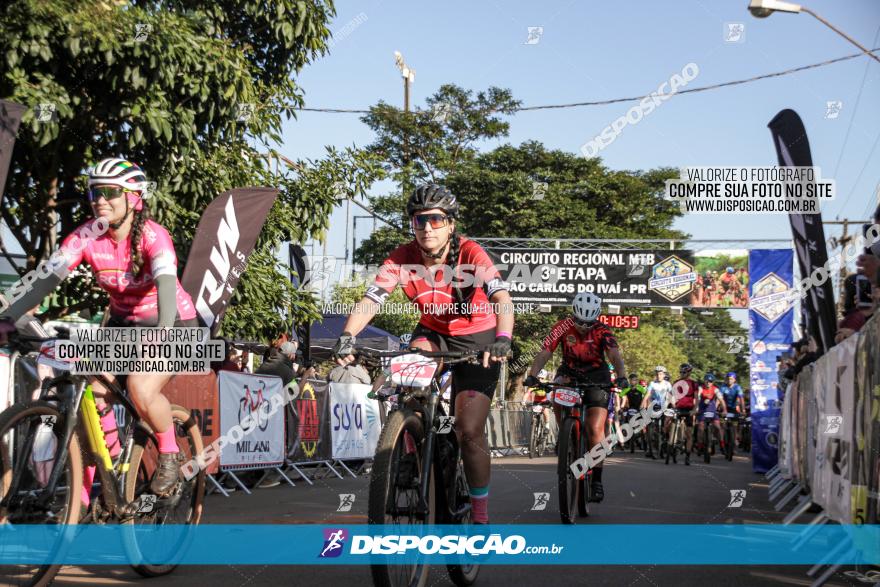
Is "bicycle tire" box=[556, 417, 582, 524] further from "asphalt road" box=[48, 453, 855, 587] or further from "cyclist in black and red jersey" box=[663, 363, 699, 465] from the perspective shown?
"cyclist in black and red jersey" box=[663, 363, 699, 465]

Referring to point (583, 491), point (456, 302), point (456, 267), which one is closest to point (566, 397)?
point (583, 491)

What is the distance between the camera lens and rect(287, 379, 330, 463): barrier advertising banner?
13.6m

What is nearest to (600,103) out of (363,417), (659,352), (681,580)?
(363,417)

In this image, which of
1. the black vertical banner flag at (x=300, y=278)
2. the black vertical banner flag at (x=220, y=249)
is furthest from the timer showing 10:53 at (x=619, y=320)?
the black vertical banner flag at (x=220, y=249)

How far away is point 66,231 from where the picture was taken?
1292 centimetres

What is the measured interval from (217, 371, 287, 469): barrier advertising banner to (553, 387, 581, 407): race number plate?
4.26 metres

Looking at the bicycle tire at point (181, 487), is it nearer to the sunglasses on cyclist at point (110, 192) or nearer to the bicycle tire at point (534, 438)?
the sunglasses on cyclist at point (110, 192)

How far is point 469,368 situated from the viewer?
5.64 m

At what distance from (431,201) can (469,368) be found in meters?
0.96

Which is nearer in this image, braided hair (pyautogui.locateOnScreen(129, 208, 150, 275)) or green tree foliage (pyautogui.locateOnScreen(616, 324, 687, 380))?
braided hair (pyautogui.locateOnScreen(129, 208, 150, 275))

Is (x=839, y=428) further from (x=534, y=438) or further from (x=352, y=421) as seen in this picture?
(x=534, y=438)

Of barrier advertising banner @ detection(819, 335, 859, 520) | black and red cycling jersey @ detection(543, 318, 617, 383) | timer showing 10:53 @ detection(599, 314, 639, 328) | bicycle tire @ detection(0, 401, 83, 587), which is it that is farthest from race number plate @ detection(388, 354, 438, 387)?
timer showing 10:53 @ detection(599, 314, 639, 328)

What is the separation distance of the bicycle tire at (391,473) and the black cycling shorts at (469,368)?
75cm

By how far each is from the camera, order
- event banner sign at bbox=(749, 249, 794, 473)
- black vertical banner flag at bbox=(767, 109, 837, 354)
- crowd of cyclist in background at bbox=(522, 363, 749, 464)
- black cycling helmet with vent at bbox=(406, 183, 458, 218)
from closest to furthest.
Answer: black cycling helmet with vent at bbox=(406, 183, 458, 218) → black vertical banner flag at bbox=(767, 109, 837, 354) → event banner sign at bbox=(749, 249, 794, 473) → crowd of cyclist in background at bbox=(522, 363, 749, 464)
